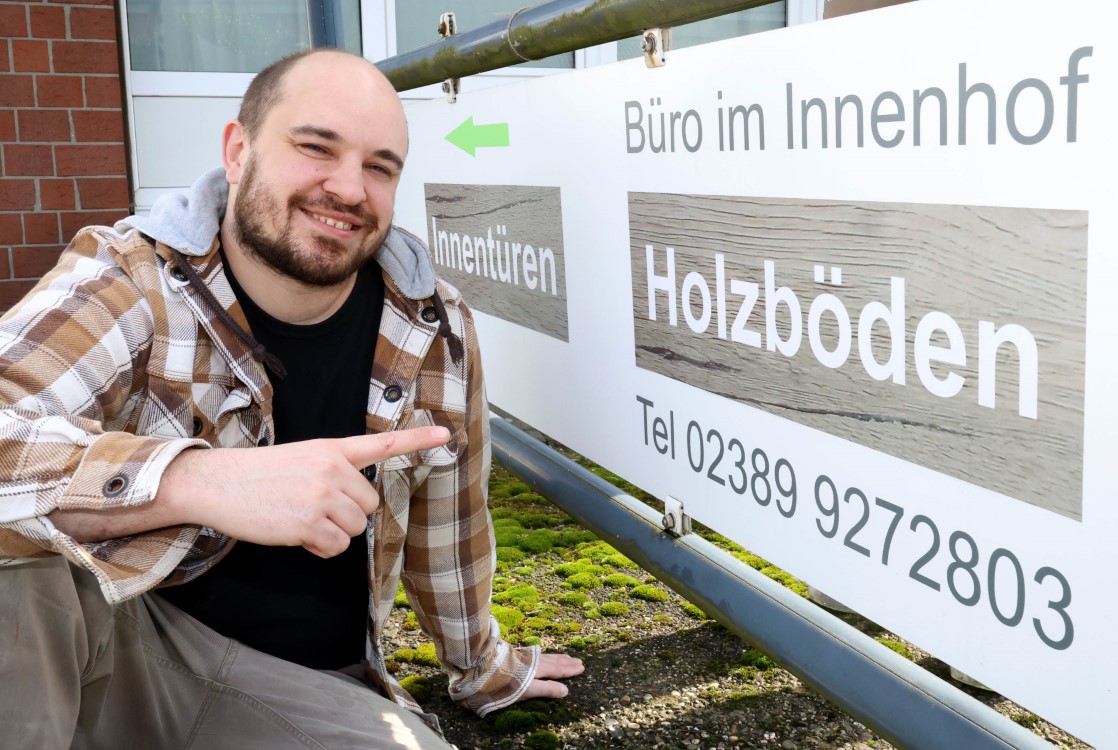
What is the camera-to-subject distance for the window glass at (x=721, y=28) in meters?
6.18

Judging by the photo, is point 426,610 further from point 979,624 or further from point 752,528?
point 979,624

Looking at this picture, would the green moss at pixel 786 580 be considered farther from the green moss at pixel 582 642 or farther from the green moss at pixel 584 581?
the green moss at pixel 582 642

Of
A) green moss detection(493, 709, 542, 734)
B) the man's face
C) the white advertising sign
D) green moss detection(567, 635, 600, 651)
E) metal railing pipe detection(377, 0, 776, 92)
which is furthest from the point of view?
green moss detection(567, 635, 600, 651)

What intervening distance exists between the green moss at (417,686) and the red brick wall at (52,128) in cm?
325

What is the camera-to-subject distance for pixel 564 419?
7.34ft

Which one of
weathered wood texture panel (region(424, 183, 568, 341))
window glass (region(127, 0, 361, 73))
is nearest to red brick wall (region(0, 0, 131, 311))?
window glass (region(127, 0, 361, 73))

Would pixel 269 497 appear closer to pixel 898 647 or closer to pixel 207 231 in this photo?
pixel 207 231

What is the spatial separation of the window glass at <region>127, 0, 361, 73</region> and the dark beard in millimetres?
3740

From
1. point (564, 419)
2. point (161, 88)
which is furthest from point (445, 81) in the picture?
point (161, 88)

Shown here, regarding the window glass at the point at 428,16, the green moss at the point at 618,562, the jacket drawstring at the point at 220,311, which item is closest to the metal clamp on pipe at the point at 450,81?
the jacket drawstring at the point at 220,311

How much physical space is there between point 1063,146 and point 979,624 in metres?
0.53

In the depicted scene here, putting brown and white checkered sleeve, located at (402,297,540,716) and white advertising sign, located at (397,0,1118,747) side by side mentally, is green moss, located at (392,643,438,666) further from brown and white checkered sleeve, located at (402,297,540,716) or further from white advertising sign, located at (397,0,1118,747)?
white advertising sign, located at (397,0,1118,747)

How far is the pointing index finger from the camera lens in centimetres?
137

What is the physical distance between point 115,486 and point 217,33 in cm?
462
